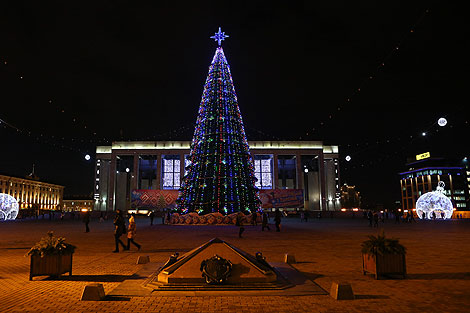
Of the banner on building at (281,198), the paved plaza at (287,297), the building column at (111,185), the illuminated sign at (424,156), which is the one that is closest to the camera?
the paved plaza at (287,297)

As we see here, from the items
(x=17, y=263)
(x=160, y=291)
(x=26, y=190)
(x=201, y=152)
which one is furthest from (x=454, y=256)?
(x=26, y=190)

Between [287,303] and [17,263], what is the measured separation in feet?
26.8

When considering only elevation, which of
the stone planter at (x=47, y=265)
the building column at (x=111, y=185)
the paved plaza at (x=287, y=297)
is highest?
the building column at (x=111, y=185)

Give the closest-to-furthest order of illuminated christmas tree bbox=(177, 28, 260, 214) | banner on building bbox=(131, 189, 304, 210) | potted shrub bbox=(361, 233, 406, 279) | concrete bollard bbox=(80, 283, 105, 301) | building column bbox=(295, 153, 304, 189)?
concrete bollard bbox=(80, 283, 105, 301)
potted shrub bbox=(361, 233, 406, 279)
illuminated christmas tree bbox=(177, 28, 260, 214)
banner on building bbox=(131, 189, 304, 210)
building column bbox=(295, 153, 304, 189)

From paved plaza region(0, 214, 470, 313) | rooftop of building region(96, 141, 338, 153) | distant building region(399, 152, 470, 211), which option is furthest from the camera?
distant building region(399, 152, 470, 211)

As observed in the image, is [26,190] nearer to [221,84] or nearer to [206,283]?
[221,84]

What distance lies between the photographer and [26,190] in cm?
10706

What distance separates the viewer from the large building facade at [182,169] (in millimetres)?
68688

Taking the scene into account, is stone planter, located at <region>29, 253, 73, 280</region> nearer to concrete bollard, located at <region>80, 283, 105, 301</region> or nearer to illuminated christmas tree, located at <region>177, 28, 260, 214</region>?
concrete bollard, located at <region>80, 283, 105, 301</region>

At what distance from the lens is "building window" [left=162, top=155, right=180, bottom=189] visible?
69750mm

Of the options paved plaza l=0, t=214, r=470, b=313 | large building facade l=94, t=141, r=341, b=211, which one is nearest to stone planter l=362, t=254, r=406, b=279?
paved plaza l=0, t=214, r=470, b=313

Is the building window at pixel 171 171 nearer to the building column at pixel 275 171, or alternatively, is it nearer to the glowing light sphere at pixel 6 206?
the building column at pixel 275 171

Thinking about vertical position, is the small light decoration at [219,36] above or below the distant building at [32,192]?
above

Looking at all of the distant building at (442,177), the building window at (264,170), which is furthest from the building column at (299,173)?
the distant building at (442,177)
